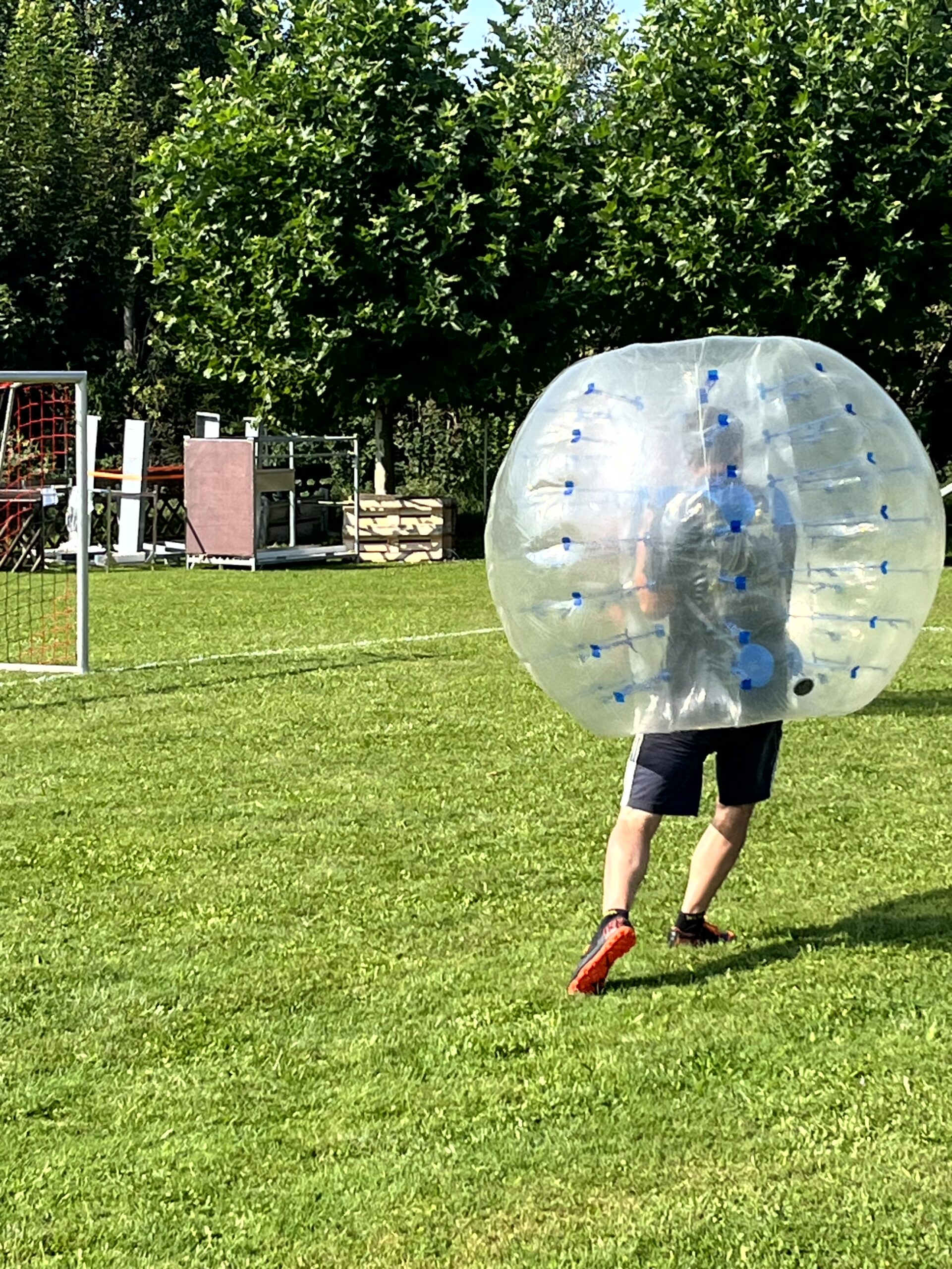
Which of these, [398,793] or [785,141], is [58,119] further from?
[398,793]

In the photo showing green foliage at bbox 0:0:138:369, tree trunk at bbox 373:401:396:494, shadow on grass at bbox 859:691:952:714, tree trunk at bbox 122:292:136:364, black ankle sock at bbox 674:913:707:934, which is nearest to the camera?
black ankle sock at bbox 674:913:707:934

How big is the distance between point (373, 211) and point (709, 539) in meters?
20.1

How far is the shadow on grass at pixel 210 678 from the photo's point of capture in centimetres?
1122

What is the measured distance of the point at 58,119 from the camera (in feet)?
113

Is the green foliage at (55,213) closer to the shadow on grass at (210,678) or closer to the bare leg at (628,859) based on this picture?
the shadow on grass at (210,678)

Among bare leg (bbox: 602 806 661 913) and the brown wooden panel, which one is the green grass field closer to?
bare leg (bbox: 602 806 661 913)

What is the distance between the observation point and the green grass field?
3844 millimetres

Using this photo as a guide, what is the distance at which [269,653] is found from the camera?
45.1 ft

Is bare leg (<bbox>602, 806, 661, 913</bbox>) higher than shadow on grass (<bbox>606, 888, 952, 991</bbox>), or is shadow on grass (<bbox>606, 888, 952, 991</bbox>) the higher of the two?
bare leg (<bbox>602, 806, 661, 913</bbox>)

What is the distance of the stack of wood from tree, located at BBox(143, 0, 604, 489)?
1.50 meters

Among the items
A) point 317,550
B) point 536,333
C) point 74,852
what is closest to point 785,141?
point 536,333

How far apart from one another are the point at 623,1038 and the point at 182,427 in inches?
1211

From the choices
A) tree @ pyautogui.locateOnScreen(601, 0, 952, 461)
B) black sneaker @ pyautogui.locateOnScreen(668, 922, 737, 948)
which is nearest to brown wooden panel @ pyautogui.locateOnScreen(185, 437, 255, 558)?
tree @ pyautogui.locateOnScreen(601, 0, 952, 461)

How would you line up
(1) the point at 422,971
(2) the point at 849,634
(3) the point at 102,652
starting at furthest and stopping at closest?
1. (3) the point at 102,652
2. (1) the point at 422,971
3. (2) the point at 849,634
